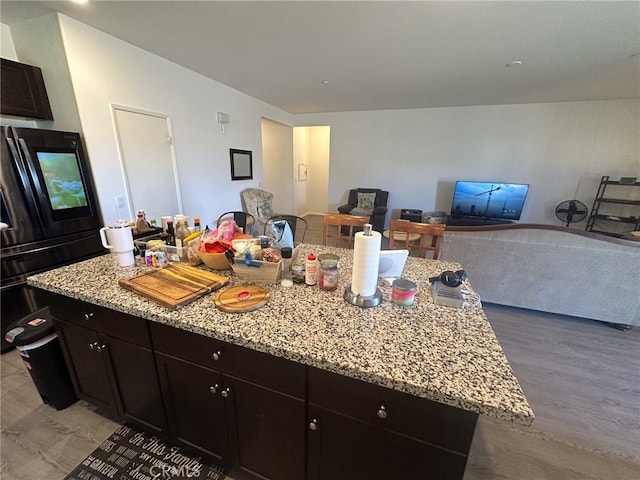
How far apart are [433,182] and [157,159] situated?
4882 millimetres

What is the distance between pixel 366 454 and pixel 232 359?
541mm

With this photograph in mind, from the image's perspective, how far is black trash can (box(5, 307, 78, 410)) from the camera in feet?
4.59

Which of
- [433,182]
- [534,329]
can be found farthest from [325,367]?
[433,182]

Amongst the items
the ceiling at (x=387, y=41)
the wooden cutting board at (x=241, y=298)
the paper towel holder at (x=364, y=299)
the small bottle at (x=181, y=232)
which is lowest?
the wooden cutting board at (x=241, y=298)

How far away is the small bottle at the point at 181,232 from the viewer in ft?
4.84

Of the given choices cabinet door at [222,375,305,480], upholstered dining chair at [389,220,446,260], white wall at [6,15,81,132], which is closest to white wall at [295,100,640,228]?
upholstered dining chair at [389,220,446,260]

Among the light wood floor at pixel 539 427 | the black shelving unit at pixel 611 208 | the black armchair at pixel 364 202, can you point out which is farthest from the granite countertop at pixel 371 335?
the black shelving unit at pixel 611 208

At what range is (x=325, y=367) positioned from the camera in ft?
2.51

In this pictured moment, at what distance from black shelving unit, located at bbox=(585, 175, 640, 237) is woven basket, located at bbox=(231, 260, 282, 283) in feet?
19.0

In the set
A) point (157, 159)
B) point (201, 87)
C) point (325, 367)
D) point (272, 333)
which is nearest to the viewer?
point (325, 367)

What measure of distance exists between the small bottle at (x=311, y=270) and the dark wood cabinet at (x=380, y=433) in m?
0.43

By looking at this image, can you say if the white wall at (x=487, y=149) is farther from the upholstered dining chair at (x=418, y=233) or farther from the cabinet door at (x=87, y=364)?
the cabinet door at (x=87, y=364)

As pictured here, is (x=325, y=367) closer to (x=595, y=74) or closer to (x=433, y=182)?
(x=595, y=74)

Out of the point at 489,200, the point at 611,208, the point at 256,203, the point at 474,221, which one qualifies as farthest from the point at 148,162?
the point at 611,208
